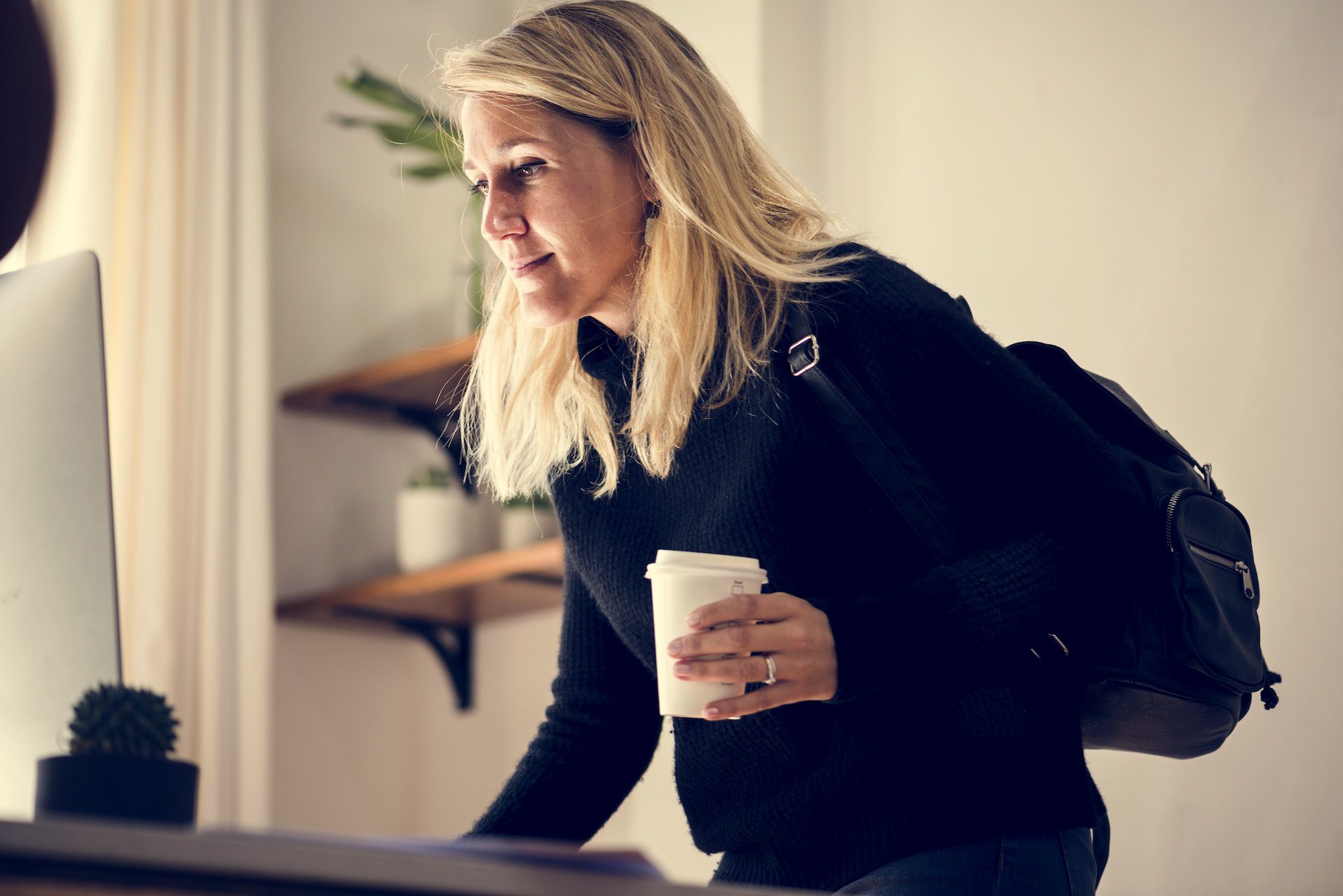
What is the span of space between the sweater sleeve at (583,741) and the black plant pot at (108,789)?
47 cm

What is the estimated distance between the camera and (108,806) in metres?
0.74

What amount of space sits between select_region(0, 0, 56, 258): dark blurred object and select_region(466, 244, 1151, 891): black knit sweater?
1702 mm

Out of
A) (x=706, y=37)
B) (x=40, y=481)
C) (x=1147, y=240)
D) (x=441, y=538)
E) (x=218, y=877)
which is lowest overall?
(x=218, y=877)

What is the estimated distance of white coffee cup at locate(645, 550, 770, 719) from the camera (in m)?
0.88

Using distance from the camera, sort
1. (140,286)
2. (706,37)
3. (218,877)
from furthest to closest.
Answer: (706,37) → (140,286) → (218,877)

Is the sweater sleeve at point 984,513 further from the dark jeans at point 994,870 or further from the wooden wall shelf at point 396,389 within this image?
the wooden wall shelf at point 396,389

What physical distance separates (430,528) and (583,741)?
127cm

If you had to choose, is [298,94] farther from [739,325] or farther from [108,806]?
[108,806]

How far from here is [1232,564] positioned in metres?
1.06

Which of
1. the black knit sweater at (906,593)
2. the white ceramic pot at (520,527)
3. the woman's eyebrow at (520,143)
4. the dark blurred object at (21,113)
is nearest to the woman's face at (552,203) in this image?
the woman's eyebrow at (520,143)

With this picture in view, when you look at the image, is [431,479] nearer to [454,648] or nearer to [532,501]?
[532,501]

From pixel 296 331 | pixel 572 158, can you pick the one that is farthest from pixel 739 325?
pixel 296 331

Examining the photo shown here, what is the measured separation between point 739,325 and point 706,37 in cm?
144

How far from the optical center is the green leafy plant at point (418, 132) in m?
2.47
